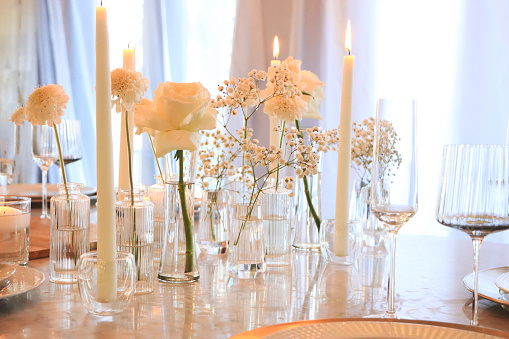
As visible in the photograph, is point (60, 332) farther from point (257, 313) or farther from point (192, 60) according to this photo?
point (192, 60)

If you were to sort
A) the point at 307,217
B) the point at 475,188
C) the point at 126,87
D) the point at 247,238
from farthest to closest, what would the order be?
the point at 307,217, the point at 247,238, the point at 126,87, the point at 475,188

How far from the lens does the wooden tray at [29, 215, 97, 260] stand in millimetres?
1209

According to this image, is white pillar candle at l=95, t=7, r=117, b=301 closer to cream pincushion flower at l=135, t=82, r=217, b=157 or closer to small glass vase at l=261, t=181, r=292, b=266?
cream pincushion flower at l=135, t=82, r=217, b=157

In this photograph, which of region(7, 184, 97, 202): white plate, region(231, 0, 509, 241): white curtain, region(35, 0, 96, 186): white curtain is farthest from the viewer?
region(35, 0, 96, 186): white curtain

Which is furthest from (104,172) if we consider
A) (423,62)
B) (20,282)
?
(423,62)

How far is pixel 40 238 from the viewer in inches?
52.1

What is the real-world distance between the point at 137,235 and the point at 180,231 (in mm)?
74

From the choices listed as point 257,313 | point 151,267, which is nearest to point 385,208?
point 257,313

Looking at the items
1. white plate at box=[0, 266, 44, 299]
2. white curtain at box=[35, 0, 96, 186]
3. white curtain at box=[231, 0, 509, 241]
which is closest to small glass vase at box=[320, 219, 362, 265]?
white plate at box=[0, 266, 44, 299]

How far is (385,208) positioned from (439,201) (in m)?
0.08

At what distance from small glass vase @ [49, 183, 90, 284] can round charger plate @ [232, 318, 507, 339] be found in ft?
1.41

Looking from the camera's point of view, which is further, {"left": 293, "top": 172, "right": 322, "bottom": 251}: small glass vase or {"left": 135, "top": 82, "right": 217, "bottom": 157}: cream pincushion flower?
{"left": 293, "top": 172, "right": 322, "bottom": 251}: small glass vase

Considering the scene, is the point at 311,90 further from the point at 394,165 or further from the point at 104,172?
the point at 104,172

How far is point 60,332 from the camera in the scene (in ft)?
2.56
